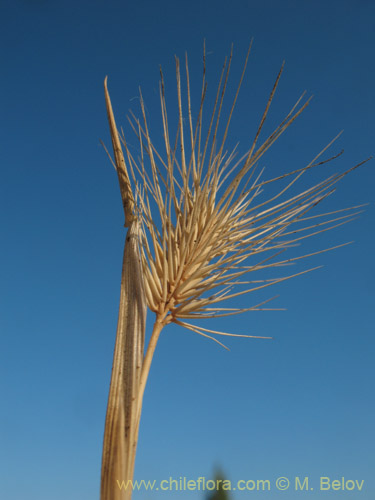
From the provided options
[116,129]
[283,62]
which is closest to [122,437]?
[116,129]

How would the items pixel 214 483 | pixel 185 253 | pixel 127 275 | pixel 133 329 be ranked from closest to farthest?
pixel 133 329
pixel 127 275
pixel 185 253
pixel 214 483

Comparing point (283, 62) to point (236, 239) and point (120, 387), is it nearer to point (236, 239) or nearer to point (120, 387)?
point (236, 239)

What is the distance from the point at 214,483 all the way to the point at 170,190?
113 centimetres

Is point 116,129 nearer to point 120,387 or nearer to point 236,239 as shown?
point 236,239

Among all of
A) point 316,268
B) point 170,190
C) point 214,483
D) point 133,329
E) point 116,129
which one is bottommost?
point 214,483

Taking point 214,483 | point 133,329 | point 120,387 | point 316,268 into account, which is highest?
point 316,268

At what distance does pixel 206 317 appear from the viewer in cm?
158

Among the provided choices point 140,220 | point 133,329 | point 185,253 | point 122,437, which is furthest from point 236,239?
point 122,437

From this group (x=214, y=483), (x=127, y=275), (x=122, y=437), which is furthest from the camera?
(x=214, y=483)

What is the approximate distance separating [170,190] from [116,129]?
285 mm

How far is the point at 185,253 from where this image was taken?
154 cm

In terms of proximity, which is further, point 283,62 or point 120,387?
point 283,62

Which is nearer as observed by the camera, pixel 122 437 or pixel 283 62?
pixel 122 437

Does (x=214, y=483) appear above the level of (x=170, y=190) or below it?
below
